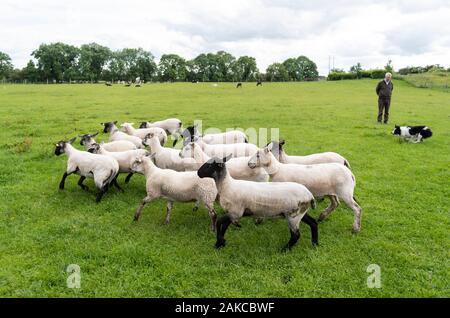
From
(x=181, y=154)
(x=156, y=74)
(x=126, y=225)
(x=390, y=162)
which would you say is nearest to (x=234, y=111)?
(x=390, y=162)

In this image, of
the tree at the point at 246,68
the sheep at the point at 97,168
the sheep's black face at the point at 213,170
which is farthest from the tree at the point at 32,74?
the sheep's black face at the point at 213,170

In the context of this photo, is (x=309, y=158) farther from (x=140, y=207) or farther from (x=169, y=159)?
(x=140, y=207)

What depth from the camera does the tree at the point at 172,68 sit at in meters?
116

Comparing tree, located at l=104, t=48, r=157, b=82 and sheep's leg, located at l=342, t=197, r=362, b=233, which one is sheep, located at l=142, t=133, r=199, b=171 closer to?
sheep's leg, located at l=342, t=197, r=362, b=233

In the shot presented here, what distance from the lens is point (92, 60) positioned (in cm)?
11438

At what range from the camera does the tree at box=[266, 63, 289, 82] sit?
12188 cm

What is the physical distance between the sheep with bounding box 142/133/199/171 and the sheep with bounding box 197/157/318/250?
7.29 ft

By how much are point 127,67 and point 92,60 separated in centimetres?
1261

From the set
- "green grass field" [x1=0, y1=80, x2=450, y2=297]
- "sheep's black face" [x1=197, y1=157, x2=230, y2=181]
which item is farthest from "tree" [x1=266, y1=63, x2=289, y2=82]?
A: "sheep's black face" [x1=197, y1=157, x2=230, y2=181]

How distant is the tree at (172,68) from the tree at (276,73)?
98.0 feet

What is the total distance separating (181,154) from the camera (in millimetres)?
8633

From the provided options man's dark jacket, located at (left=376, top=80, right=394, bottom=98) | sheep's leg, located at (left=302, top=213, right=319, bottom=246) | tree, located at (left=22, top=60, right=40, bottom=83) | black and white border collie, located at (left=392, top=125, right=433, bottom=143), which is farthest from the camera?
tree, located at (left=22, top=60, right=40, bottom=83)

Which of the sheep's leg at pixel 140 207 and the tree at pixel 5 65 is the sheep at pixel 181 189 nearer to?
the sheep's leg at pixel 140 207

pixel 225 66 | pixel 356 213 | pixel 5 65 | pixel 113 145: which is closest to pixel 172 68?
pixel 225 66
